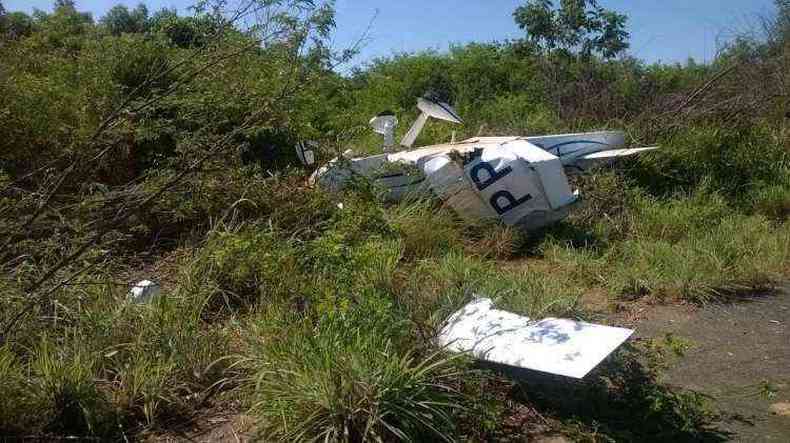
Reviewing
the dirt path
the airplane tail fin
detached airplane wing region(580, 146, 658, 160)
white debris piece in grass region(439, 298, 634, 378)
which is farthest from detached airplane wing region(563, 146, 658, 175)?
white debris piece in grass region(439, 298, 634, 378)

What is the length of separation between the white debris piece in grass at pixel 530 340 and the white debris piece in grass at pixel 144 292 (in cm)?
194

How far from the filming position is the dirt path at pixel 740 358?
3.64 meters

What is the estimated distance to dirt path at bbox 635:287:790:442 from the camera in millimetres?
3637

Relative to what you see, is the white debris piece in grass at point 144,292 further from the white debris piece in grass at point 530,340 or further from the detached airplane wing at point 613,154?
the detached airplane wing at point 613,154

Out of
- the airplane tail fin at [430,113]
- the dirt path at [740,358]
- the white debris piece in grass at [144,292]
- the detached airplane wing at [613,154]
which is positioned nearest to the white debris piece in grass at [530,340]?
the dirt path at [740,358]

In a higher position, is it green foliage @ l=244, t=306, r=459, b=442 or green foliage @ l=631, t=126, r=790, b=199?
green foliage @ l=244, t=306, r=459, b=442

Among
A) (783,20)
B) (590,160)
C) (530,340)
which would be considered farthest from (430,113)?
(783,20)

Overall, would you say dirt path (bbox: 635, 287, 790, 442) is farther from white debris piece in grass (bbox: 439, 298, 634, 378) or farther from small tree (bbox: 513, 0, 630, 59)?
small tree (bbox: 513, 0, 630, 59)

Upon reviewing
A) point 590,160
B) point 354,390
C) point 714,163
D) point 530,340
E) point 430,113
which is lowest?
point 714,163

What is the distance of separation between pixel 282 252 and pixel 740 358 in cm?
308

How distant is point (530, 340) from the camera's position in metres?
3.67

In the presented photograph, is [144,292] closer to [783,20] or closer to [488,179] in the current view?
[488,179]

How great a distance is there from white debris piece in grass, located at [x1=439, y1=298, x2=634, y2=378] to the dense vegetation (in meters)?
0.16

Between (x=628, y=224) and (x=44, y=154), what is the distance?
19.1 ft
